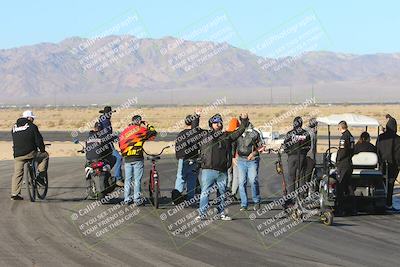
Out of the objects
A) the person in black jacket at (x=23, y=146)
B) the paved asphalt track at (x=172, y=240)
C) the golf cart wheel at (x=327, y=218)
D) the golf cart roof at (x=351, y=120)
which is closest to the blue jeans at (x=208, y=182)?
the paved asphalt track at (x=172, y=240)

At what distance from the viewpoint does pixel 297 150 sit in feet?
50.8

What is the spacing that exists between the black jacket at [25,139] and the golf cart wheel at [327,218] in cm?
645

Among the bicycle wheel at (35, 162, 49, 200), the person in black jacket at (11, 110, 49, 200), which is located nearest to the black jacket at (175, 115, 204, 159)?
the person in black jacket at (11, 110, 49, 200)

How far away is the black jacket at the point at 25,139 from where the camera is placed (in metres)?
16.9

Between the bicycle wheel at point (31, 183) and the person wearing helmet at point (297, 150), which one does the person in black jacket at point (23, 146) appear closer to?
the bicycle wheel at point (31, 183)

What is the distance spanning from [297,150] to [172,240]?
4.30 metres

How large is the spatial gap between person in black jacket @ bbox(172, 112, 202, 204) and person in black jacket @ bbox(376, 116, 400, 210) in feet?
13.1

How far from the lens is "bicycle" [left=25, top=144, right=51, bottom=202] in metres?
16.6

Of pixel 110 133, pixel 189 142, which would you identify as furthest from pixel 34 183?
pixel 189 142

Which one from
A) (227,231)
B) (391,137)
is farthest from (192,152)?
(391,137)

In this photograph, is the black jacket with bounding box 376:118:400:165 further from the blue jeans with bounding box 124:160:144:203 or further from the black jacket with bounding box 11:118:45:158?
the black jacket with bounding box 11:118:45:158

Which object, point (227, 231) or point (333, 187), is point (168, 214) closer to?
point (227, 231)

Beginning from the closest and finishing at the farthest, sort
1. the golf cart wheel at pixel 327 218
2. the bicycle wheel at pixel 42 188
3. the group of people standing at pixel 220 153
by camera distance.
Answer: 1. the golf cart wheel at pixel 327 218
2. the group of people standing at pixel 220 153
3. the bicycle wheel at pixel 42 188

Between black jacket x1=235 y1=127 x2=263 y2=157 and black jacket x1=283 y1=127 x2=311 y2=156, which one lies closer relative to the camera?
black jacket x1=283 y1=127 x2=311 y2=156
